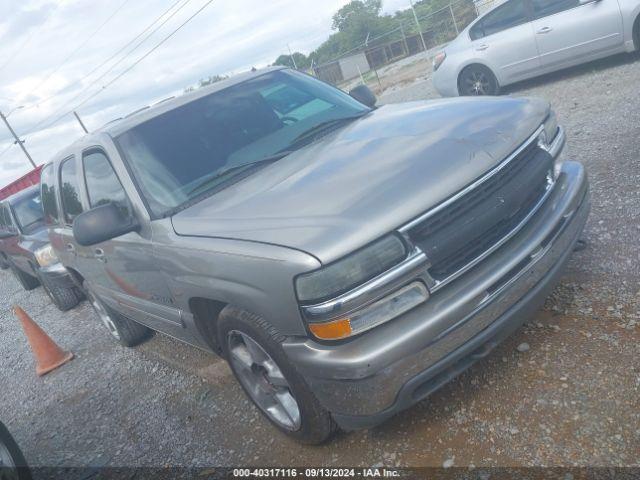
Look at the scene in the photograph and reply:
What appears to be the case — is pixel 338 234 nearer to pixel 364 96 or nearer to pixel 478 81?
pixel 364 96

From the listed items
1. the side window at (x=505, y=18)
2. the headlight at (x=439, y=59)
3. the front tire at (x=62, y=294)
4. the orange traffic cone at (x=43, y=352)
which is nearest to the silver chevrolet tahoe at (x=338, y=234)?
the orange traffic cone at (x=43, y=352)

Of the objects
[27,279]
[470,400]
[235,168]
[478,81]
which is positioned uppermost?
[235,168]

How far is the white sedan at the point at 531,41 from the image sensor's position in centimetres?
702

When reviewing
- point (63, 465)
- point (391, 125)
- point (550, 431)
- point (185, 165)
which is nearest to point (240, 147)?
point (185, 165)

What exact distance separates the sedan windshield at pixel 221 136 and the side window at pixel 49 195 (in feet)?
6.01

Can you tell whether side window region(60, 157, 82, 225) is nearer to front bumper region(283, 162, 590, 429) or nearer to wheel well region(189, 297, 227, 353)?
wheel well region(189, 297, 227, 353)

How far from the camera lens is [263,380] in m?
2.78

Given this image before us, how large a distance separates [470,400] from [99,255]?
286 centimetres

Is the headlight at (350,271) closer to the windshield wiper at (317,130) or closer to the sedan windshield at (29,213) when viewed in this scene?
the windshield wiper at (317,130)

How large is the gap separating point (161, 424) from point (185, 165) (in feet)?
6.06

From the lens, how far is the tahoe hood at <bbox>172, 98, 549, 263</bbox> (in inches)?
79.7

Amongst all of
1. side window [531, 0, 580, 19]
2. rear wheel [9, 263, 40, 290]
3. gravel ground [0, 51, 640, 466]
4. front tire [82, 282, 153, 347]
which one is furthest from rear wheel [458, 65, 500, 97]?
rear wheel [9, 263, 40, 290]

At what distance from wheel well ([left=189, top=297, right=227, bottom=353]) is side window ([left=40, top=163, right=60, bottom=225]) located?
2515mm

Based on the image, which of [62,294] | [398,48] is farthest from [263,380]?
[398,48]
